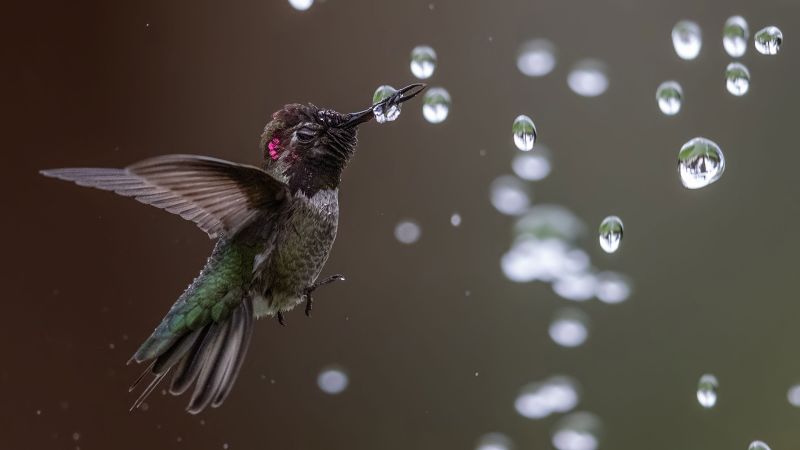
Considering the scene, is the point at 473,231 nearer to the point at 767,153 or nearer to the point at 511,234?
the point at 511,234

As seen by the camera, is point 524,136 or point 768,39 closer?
point 524,136

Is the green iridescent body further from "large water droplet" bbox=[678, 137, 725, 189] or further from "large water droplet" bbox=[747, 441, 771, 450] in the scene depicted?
"large water droplet" bbox=[747, 441, 771, 450]

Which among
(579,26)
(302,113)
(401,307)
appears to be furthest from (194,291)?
(579,26)

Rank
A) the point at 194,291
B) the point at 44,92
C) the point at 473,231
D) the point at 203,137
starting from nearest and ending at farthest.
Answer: the point at 194,291, the point at 44,92, the point at 203,137, the point at 473,231

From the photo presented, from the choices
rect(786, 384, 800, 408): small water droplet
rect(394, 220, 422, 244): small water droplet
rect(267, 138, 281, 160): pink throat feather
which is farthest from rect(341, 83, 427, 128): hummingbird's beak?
rect(786, 384, 800, 408): small water droplet

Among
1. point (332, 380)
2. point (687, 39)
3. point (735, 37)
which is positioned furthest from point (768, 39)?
point (332, 380)

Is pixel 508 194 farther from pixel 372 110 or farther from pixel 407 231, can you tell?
pixel 372 110

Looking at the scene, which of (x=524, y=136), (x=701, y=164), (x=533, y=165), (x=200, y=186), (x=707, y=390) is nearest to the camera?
(x=200, y=186)
